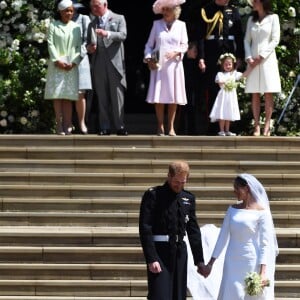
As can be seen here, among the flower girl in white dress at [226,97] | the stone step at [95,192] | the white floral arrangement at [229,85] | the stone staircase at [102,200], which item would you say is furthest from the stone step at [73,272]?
the white floral arrangement at [229,85]

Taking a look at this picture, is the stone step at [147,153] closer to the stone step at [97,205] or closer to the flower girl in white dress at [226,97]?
the flower girl in white dress at [226,97]

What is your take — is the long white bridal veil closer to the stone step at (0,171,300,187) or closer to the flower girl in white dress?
the stone step at (0,171,300,187)

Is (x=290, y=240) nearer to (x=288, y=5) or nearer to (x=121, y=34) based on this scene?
(x=121, y=34)

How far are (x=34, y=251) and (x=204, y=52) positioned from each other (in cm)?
475

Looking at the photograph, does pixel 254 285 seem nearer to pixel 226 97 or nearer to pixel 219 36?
pixel 226 97

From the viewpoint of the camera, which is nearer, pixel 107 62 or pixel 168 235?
pixel 168 235

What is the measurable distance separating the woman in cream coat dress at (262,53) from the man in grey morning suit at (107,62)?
1711mm

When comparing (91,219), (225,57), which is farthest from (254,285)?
(225,57)

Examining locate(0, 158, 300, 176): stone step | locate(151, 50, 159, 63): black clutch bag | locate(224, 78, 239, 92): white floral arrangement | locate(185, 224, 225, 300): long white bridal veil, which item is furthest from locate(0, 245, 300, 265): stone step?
locate(224, 78, 239, 92): white floral arrangement

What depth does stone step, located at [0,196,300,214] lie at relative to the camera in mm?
14352

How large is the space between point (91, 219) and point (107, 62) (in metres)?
2.74

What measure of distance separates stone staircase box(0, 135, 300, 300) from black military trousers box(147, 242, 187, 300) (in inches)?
85.2

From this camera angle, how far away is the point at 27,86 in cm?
1817

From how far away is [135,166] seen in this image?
49.6 ft
